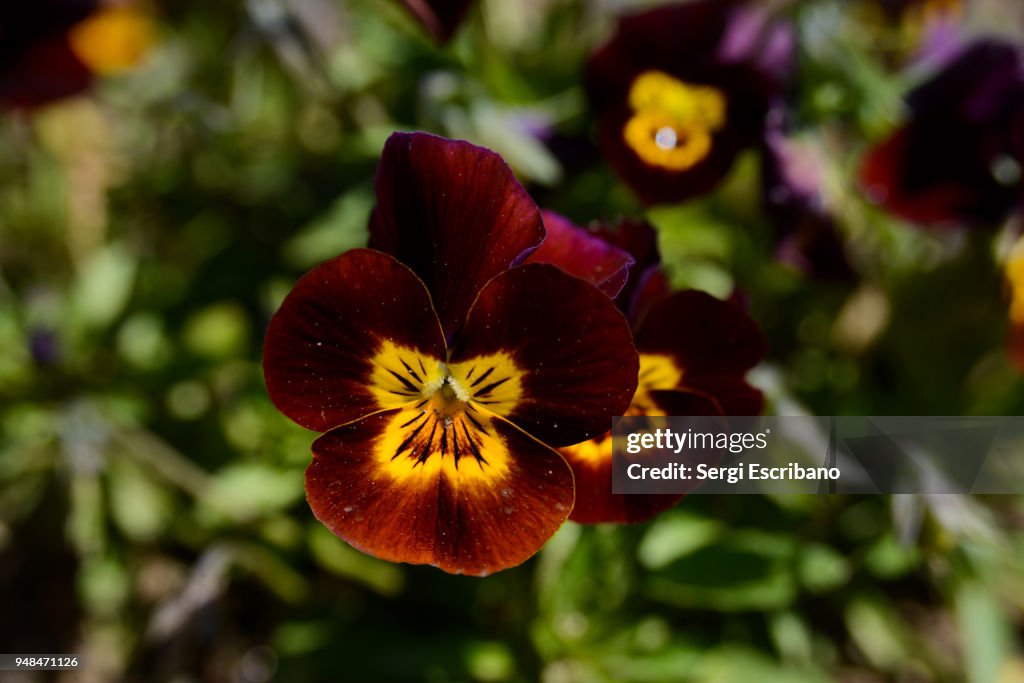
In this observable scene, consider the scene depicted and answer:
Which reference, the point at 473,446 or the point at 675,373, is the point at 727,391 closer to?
the point at 675,373

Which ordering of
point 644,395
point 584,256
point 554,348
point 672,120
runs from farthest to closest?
point 672,120 < point 644,395 < point 584,256 < point 554,348

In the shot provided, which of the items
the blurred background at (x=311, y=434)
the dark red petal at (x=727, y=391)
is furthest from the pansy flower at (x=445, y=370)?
the blurred background at (x=311, y=434)

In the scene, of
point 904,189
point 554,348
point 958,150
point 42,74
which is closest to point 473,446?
point 554,348

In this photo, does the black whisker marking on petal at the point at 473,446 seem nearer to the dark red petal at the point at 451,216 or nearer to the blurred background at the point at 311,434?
the dark red petal at the point at 451,216

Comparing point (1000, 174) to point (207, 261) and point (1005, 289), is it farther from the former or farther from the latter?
point (207, 261)

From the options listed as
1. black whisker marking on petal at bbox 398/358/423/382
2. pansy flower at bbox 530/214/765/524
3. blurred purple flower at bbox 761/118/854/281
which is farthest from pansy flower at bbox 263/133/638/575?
blurred purple flower at bbox 761/118/854/281

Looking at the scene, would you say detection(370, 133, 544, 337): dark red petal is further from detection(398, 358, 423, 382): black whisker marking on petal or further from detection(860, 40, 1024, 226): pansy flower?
detection(860, 40, 1024, 226): pansy flower
